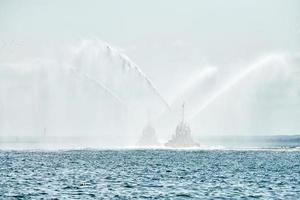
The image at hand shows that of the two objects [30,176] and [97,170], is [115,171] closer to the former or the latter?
[97,170]

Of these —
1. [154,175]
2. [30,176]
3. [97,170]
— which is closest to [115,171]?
[97,170]

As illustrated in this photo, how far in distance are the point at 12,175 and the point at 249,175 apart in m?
35.4

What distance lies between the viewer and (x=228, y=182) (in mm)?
84188

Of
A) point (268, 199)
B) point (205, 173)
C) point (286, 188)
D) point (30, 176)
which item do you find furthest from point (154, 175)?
point (268, 199)

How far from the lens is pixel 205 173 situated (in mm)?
101062

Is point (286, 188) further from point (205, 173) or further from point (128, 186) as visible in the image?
point (205, 173)

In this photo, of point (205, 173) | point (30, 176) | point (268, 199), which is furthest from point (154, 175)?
point (268, 199)

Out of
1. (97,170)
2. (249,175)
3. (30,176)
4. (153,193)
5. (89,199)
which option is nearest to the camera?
(89,199)

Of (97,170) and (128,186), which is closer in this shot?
(128,186)

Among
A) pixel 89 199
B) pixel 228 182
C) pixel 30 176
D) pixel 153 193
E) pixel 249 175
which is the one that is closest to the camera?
pixel 89 199

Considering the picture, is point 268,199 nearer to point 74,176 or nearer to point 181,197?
point 181,197

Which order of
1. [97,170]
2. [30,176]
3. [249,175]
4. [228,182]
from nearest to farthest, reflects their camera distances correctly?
1. [228,182]
2. [30,176]
3. [249,175]
4. [97,170]

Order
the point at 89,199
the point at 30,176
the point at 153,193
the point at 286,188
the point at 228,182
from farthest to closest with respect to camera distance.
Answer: the point at 30,176 → the point at 228,182 → the point at 286,188 → the point at 153,193 → the point at 89,199

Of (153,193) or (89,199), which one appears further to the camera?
(153,193)
